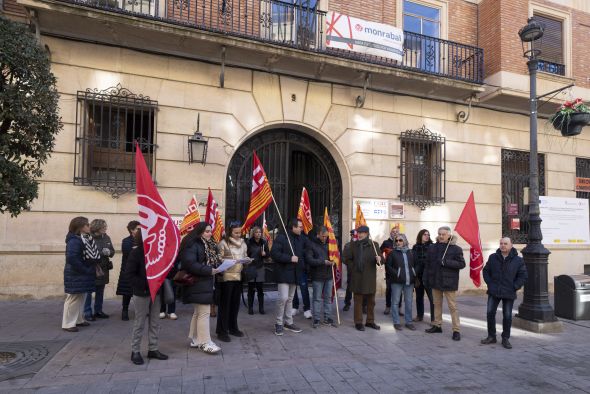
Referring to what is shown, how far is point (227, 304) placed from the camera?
6.34m

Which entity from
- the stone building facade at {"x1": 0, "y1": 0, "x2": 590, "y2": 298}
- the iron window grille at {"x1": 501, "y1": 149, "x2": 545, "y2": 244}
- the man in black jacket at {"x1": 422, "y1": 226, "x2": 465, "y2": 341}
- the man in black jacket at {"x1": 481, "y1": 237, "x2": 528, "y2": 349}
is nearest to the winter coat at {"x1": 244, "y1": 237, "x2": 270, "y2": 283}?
the stone building facade at {"x1": 0, "y1": 0, "x2": 590, "y2": 298}

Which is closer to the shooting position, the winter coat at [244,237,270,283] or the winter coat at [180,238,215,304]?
the winter coat at [180,238,215,304]

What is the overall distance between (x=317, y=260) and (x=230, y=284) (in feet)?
5.04

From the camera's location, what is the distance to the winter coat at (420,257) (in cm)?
798

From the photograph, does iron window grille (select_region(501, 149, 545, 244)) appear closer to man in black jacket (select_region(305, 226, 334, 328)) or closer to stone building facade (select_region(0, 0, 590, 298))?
stone building facade (select_region(0, 0, 590, 298))

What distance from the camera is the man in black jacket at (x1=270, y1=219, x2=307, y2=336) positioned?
670 centimetres

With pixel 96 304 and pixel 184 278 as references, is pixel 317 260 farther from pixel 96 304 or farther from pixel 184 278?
pixel 96 304

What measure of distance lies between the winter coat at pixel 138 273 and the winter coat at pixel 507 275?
4982 mm

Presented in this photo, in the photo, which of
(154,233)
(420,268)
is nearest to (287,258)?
(154,233)

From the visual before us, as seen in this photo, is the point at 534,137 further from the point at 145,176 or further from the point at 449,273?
the point at 145,176

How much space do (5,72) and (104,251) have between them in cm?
327

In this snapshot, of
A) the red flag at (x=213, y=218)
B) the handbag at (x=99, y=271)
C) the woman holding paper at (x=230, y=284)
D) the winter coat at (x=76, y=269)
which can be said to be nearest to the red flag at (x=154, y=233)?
the woman holding paper at (x=230, y=284)

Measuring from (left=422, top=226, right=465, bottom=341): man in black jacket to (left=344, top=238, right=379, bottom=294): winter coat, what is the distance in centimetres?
93

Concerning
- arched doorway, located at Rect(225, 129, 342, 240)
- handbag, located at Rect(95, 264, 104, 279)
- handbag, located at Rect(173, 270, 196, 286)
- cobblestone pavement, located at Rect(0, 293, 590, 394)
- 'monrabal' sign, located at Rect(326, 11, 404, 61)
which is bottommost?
cobblestone pavement, located at Rect(0, 293, 590, 394)
